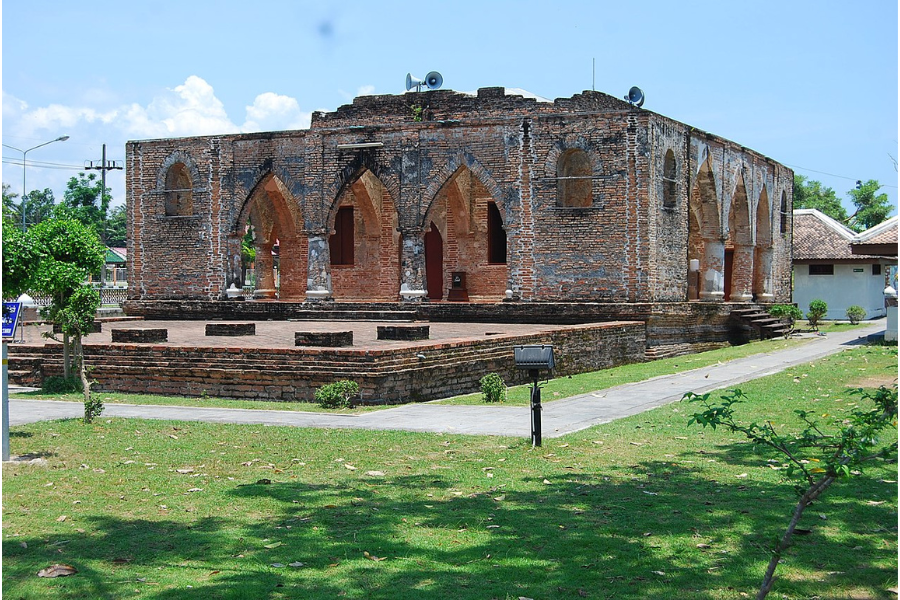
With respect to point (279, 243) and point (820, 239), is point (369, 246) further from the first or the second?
point (820, 239)

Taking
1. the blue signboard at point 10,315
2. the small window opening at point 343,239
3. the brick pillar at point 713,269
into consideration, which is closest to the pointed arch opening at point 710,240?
the brick pillar at point 713,269

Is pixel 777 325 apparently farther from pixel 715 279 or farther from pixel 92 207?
pixel 92 207

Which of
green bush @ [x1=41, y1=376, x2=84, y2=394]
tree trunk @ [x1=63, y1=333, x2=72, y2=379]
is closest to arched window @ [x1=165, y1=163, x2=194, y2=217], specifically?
tree trunk @ [x1=63, y1=333, x2=72, y2=379]

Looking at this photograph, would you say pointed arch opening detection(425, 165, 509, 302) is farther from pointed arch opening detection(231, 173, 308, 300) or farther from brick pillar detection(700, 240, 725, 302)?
brick pillar detection(700, 240, 725, 302)

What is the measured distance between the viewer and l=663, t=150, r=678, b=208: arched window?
81.1 ft

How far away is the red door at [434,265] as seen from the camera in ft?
101

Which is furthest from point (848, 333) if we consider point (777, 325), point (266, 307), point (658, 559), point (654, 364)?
point (658, 559)

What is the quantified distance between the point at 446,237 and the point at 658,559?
941 inches

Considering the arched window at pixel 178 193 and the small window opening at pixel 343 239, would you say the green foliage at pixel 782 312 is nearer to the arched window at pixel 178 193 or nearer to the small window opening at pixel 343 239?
the small window opening at pixel 343 239

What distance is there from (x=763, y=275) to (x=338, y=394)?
22712mm

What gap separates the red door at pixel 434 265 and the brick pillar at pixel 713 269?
24.9 feet

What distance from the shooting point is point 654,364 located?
70.4ft

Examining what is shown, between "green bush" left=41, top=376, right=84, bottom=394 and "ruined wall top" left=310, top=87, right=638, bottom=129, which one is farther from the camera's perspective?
"ruined wall top" left=310, top=87, right=638, bottom=129

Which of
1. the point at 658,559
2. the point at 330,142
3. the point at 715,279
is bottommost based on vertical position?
the point at 658,559
